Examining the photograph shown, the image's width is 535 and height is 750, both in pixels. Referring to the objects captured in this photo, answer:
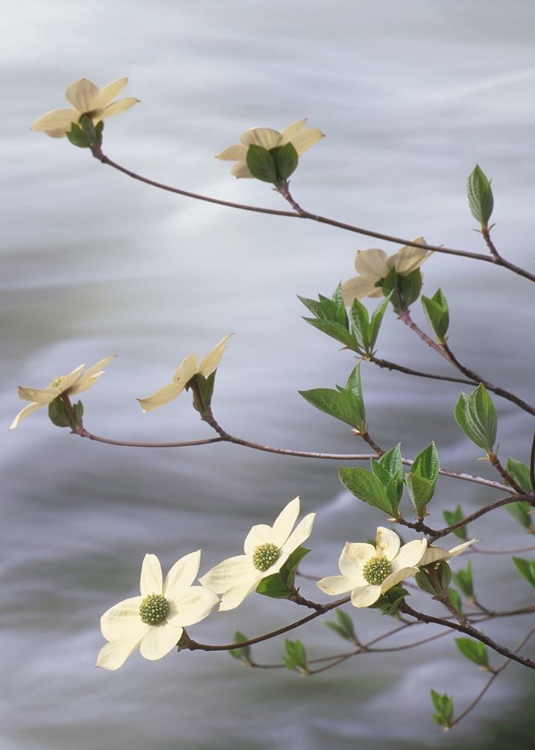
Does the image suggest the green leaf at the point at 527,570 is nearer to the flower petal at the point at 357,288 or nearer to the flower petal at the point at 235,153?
the flower petal at the point at 357,288

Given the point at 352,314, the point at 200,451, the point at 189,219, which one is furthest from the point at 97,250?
the point at 352,314

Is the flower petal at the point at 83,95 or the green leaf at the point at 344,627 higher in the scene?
the flower petal at the point at 83,95

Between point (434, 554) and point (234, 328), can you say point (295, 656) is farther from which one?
point (234, 328)

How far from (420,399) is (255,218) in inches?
24.8

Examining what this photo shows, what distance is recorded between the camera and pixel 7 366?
66.8 inches

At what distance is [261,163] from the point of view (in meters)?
0.48

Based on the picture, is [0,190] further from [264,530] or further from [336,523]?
[264,530]

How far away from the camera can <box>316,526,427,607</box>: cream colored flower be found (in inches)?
12.9

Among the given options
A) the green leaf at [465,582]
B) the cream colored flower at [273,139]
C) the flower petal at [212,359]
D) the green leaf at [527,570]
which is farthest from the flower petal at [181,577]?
the green leaf at [465,582]

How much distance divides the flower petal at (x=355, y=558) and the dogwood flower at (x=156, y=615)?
0.18 ft

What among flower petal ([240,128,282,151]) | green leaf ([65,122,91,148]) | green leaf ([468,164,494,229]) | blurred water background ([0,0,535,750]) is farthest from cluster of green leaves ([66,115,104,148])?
blurred water background ([0,0,535,750])

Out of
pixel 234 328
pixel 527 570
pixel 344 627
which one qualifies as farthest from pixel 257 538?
pixel 234 328

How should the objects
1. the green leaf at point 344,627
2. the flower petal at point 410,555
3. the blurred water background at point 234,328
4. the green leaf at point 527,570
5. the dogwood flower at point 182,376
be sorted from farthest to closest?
the blurred water background at point 234,328 < the green leaf at point 344,627 < the green leaf at point 527,570 < the dogwood flower at point 182,376 < the flower petal at point 410,555

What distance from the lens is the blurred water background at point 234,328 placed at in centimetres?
111
